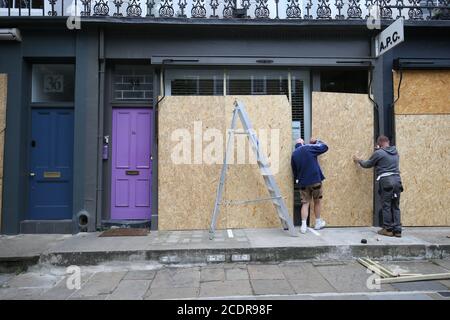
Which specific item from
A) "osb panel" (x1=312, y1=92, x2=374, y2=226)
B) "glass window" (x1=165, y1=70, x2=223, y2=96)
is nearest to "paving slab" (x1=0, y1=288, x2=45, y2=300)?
"glass window" (x1=165, y1=70, x2=223, y2=96)

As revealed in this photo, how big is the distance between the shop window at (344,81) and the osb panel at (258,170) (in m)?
1.12

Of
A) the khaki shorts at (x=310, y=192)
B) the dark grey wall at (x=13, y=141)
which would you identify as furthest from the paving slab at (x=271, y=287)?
the dark grey wall at (x=13, y=141)

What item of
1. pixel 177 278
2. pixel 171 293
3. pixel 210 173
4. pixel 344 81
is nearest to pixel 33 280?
pixel 177 278

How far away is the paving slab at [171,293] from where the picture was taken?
4574 mm

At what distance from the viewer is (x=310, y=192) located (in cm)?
742

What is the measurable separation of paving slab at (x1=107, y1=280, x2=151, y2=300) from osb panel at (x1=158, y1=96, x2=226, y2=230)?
2389 mm

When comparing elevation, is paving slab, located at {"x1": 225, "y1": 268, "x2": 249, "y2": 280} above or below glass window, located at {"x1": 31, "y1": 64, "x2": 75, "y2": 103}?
below

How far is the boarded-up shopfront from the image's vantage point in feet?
25.6

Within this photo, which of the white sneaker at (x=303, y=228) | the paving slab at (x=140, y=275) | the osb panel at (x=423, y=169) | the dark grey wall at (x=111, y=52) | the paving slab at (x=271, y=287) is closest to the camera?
the paving slab at (x=271, y=287)

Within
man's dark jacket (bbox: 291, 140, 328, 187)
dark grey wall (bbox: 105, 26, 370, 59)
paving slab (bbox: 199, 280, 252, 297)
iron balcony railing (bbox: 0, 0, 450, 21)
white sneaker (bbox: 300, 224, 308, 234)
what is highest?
iron balcony railing (bbox: 0, 0, 450, 21)

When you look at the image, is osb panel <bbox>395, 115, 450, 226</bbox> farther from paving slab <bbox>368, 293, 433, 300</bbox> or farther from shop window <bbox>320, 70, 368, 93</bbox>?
paving slab <bbox>368, 293, 433, 300</bbox>

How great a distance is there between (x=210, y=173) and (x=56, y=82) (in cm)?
404

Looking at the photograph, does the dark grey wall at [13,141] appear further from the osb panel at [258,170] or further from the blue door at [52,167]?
the osb panel at [258,170]
